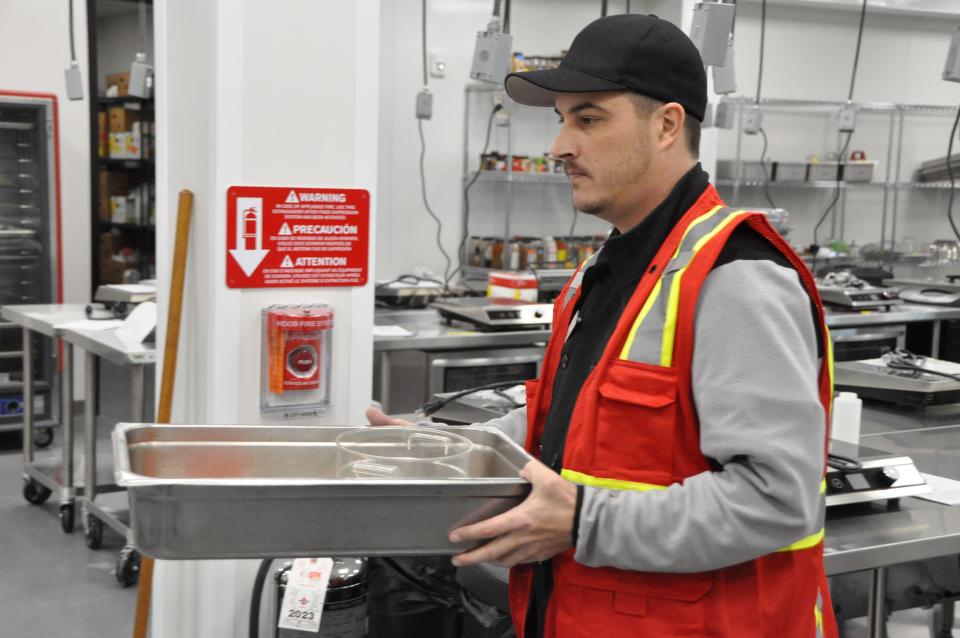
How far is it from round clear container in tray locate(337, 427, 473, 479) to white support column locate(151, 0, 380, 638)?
100 cm

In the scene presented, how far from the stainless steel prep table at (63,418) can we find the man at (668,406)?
10.7 feet

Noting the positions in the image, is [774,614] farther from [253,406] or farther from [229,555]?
[253,406]

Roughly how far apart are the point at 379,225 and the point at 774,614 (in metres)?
6.03

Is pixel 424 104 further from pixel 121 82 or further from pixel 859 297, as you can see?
pixel 859 297

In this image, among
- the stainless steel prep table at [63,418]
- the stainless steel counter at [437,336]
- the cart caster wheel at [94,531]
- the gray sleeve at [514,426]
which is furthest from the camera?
the stainless steel prep table at [63,418]

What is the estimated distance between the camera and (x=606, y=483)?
123cm

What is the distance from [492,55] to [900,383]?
1.76 meters

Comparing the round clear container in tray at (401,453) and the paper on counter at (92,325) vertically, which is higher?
the round clear container in tray at (401,453)

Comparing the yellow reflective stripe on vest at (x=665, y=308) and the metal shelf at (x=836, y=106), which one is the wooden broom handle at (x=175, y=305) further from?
the metal shelf at (x=836, y=106)

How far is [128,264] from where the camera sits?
695 centimetres

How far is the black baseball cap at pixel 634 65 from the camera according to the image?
1.28m

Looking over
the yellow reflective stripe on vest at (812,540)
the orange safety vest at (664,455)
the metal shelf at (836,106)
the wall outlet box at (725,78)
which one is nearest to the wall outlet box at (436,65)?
the metal shelf at (836,106)

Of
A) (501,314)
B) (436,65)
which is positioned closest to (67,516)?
(501,314)

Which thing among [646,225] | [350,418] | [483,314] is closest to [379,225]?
[483,314]
